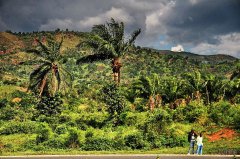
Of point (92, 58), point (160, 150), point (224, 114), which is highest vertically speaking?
Result: point (92, 58)

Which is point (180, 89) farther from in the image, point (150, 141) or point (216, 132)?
point (150, 141)

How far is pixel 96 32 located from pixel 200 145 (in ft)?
54.8

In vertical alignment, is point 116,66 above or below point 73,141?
above

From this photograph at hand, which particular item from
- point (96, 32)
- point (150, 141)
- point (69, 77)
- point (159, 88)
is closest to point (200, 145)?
point (150, 141)

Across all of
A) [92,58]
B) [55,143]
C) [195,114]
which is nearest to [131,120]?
[195,114]

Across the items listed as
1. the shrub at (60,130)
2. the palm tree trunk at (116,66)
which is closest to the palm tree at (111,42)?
the palm tree trunk at (116,66)

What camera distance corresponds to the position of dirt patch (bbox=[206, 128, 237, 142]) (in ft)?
88.2

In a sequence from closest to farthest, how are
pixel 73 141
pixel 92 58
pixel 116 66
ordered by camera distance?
pixel 73 141 < pixel 116 66 < pixel 92 58

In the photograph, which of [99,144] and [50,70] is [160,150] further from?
[50,70]

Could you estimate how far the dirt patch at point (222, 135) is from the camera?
2688cm

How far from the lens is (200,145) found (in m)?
22.2

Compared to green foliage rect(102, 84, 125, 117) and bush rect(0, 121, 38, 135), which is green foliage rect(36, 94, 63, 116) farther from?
green foliage rect(102, 84, 125, 117)

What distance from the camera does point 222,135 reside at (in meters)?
27.4

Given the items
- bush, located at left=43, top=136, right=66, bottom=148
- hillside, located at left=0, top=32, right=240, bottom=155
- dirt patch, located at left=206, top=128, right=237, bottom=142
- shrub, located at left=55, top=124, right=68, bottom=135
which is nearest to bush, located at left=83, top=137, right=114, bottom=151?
hillside, located at left=0, top=32, right=240, bottom=155
